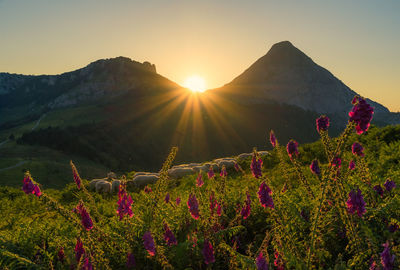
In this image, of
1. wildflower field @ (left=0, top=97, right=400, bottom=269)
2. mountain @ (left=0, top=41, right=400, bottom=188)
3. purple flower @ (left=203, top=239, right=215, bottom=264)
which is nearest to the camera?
wildflower field @ (left=0, top=97, right=400, bottom=269)

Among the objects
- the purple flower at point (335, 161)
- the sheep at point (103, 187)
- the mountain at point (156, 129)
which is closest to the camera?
the purple flower at point (335, 161)

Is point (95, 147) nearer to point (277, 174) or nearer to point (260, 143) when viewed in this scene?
point (260, 143)

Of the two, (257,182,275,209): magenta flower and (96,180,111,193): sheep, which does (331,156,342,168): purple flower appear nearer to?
(257,182,275,209): magenta flower

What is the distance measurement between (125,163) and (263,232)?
268ft

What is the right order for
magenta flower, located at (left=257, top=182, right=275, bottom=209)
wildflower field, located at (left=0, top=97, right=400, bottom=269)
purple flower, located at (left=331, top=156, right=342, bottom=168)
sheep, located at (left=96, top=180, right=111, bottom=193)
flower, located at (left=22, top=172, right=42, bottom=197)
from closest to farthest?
purple flower, located at (left=331, top=156, right=342, bottom=168)
wildflower field, located at (left=0, top=97, right=400, bottom=269)
magenta flower, located at (left=257, top=182, right=275, bottom=209)
flower, located at (left=22, top=172, right=42, bottom=197)
sheep, located at (left=96, top=180, right=111, bottom=193)

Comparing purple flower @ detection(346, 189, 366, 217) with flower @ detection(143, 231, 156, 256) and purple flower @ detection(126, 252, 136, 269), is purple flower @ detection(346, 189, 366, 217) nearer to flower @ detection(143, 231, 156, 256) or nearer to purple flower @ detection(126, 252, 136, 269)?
flower @ detection(143, 231, 156, 256)

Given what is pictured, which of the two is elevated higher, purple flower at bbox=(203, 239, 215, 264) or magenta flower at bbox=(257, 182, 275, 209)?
magenta flower at bbox=(257, 182, 275, 209)

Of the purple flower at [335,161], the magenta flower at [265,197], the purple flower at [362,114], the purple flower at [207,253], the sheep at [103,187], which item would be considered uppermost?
the purple flower at [362,114]

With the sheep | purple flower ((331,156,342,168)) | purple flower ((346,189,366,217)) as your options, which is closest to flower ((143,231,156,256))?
purple flower ((331,156,342,168))

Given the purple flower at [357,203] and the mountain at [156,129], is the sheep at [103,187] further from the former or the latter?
the mountain at [156,129]

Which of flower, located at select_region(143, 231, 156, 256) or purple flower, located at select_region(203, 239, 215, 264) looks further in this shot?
purple flower, located at select_region(203, 239, 215, 264)

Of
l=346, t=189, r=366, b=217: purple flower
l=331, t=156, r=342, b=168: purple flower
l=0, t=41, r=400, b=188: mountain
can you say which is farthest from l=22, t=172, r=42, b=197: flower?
l=0, t=41, r=400, b=188: mountain

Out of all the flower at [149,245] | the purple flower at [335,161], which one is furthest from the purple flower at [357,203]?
the flower at [149,245]

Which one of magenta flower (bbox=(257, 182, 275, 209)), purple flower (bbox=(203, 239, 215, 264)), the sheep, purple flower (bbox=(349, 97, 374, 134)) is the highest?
purple flower (bbox=(349, 97, 374, 134))
